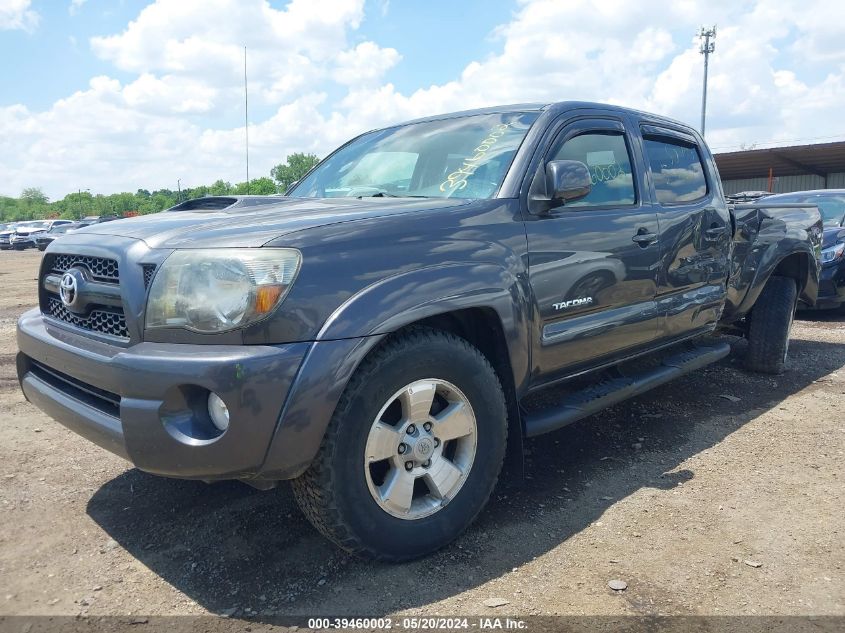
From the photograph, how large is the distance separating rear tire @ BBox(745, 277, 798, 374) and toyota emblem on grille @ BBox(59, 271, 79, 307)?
15.5 ft

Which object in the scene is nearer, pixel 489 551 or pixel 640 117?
pixel 489 551

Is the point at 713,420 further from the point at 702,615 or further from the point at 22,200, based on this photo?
the point at 22,200

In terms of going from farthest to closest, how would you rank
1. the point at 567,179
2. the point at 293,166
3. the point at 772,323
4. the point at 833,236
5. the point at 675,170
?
the point at 293,166, the point at 833,236, the point at 772,323, the point at 675,170, the point at 567,179

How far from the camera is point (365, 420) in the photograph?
2348 millimetres

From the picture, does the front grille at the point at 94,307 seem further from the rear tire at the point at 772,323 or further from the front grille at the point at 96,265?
the rear tire at the point at 772,323

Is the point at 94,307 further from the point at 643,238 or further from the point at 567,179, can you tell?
the point at 643,238

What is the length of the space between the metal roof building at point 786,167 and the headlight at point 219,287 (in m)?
26.0

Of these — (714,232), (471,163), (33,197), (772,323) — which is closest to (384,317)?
(471,163)

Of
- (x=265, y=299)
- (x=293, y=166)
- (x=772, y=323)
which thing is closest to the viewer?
(x=265, y=299)

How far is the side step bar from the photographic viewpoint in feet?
10.1

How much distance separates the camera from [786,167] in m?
27.3

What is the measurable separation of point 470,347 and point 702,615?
125cm

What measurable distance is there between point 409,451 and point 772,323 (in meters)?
3.83

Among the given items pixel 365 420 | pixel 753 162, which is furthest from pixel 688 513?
pixel 753 162
